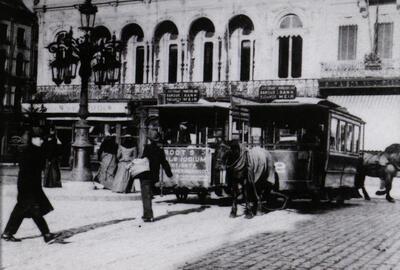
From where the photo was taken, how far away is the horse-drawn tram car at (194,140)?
13.7 meters

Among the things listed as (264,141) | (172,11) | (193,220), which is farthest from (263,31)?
(193,220)

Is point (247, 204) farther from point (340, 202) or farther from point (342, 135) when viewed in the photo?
point (340, 202)

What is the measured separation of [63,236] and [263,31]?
22798 mm

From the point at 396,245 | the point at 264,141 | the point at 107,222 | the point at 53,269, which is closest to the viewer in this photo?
the point at 53,269

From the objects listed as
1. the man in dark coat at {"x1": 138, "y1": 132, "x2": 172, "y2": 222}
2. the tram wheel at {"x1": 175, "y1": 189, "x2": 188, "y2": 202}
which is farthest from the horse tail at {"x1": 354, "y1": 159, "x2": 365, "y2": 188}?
the man in dark coat at {"x1": 138, "y1": 132, "x2": 172, "y2": 222}

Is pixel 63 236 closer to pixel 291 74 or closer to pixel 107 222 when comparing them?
pixel 107 222

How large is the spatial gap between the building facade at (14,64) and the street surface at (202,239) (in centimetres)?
3080

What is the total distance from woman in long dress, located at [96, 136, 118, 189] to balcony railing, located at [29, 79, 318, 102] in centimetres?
1288

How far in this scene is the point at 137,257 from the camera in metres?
7.08

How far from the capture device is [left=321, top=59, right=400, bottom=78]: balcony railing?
27.3 meters

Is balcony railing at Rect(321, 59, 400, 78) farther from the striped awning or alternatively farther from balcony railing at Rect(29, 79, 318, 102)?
the striped awning

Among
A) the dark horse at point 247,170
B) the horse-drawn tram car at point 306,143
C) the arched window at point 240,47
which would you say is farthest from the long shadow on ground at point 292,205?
the arched window at point 240,47

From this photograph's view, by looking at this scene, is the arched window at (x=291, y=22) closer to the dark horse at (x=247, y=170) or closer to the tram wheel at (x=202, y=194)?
the tram wheel at (x=202, y=194)

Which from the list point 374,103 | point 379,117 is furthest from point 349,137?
point 374,103
